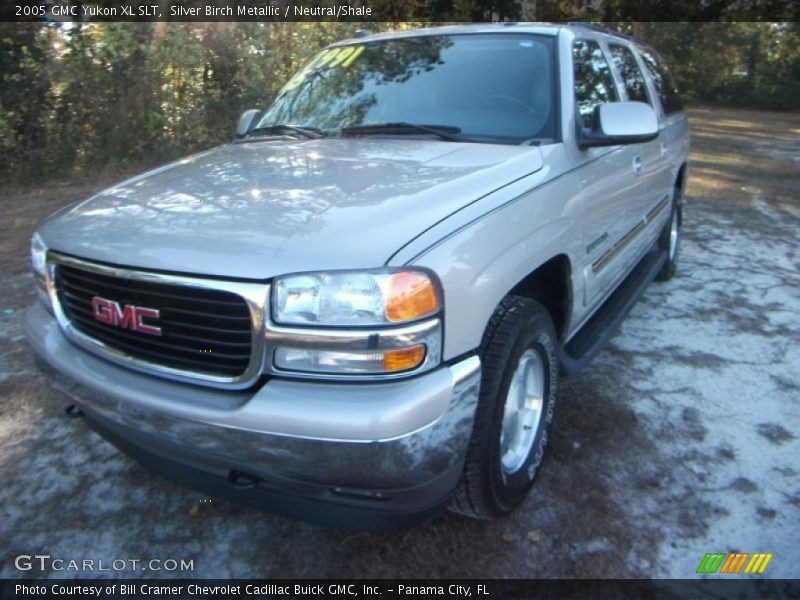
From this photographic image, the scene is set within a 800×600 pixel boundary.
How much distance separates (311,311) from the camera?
190 centimetres

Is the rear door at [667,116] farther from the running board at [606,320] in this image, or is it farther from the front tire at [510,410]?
the front tire at [510,410]

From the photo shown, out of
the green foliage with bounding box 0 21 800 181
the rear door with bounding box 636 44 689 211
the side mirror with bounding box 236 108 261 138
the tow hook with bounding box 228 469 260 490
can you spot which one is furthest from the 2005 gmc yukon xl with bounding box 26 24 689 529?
the green foliage with bounding box 0 21 800 181

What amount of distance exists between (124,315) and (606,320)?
2506mm

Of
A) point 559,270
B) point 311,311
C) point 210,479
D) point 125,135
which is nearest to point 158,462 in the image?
point 210,479

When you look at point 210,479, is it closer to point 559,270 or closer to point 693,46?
point 559,270

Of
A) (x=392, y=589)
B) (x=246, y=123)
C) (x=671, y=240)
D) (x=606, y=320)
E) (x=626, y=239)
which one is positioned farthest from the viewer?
(x=671, y=240)

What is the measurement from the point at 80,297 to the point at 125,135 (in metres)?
8.25

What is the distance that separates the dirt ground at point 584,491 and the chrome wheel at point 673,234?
90 cm

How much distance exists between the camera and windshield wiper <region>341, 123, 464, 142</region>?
301 centimetres

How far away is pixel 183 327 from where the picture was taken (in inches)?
81.5

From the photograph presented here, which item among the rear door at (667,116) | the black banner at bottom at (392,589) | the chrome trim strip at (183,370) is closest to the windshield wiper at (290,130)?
the chrome trim strip at (183,370)

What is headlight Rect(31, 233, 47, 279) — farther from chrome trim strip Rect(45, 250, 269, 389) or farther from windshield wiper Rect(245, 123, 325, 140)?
windshield wiper Rect(245, 123, 325, 140)

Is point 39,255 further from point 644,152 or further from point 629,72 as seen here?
point 629,72

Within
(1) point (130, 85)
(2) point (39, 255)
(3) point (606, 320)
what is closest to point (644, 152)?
(3) point (606, 320)
